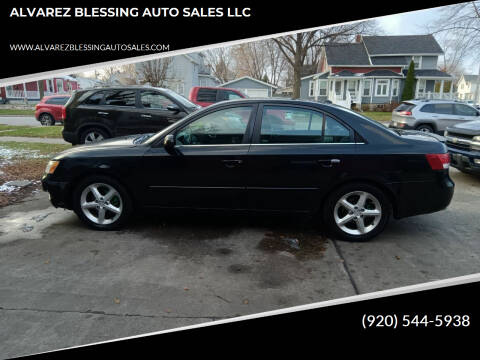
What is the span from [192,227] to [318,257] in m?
1.65

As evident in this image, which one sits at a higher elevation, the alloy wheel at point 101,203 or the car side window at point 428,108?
the car side window at point 428,108

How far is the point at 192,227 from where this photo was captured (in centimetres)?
461

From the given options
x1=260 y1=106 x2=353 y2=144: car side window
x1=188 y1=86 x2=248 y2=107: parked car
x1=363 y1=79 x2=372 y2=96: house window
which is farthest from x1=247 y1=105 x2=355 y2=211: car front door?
x1=363 y1=79 x2=372 y2=96: house window

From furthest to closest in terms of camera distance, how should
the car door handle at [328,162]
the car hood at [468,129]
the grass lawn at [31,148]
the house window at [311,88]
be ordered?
the house window at [311,88] < the grass lawn at [31,148] < the car hood at [468,129] < the car door handle at [328,162]

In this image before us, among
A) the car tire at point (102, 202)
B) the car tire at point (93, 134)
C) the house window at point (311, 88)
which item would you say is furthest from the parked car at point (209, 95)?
the house window at point (311, 88)

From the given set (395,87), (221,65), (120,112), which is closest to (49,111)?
(120,112)

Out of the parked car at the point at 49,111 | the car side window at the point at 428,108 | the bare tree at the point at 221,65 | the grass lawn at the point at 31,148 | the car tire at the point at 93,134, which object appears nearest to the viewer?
the car tire at the point at 93,134

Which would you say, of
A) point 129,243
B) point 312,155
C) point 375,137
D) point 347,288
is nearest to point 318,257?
point 347,288

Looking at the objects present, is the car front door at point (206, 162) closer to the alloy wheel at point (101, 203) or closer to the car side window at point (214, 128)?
the car side window at point (214, 128)

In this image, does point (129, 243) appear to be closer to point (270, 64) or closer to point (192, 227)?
point (192, 227)

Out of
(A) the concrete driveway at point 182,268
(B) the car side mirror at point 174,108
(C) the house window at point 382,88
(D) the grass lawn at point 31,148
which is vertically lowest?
(A) the concrete driveway at point 182,268

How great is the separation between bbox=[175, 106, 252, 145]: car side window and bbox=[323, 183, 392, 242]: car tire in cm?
137

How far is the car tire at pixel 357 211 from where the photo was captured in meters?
4.06

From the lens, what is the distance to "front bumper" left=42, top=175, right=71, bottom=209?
442 cm
